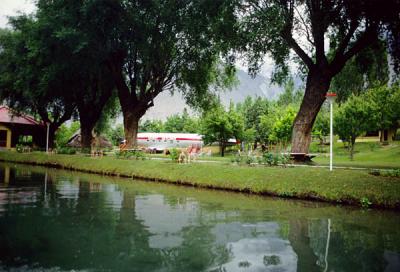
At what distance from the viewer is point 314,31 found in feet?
64.0

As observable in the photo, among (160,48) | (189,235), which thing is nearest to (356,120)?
(160,48)

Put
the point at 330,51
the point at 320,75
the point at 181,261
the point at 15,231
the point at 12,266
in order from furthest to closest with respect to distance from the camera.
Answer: the point at 330,51 → the point at 320,75 → the point at 15,231 → the point at 181,261 → the point at 12,266

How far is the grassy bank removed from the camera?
13.8 m

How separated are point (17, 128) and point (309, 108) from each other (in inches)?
1879

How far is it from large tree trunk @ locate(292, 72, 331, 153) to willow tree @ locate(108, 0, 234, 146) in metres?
6.60

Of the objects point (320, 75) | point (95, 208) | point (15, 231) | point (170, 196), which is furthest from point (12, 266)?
point (320, 75)

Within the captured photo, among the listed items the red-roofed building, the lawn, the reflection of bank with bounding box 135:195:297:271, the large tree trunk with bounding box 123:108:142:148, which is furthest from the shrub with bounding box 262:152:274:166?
the red-roofed building

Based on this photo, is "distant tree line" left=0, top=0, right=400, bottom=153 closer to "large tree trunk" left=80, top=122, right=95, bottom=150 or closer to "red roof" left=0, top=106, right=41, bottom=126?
"large tree trunk" left=80, top=122, right=95, bottom=150

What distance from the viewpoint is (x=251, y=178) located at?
17422 millimetres

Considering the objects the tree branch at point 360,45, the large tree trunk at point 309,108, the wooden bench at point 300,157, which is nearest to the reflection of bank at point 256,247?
the wooden bench at point 300,157

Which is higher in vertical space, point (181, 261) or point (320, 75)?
point (320, 75)

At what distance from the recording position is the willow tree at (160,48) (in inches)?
954

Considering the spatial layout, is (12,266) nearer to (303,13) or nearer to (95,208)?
(95,208)

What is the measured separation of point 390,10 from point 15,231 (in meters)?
17.2
